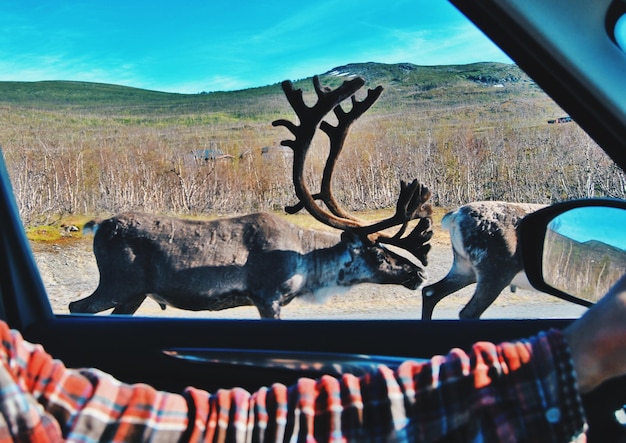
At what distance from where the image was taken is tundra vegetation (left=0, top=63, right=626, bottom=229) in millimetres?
4336

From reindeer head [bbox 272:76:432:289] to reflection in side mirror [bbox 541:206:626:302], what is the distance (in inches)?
146

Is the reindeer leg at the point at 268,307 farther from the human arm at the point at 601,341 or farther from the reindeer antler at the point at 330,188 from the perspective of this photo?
the human arm at the point at 601,341

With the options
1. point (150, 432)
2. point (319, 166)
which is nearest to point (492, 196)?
point (319, 166)

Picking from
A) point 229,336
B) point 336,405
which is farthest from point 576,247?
point 229,336

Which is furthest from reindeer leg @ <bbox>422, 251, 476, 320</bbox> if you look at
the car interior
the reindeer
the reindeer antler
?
the car interior

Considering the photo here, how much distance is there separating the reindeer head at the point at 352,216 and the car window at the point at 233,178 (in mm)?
118

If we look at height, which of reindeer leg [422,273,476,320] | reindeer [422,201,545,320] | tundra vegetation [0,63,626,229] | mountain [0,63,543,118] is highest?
mountain [0,63,543,118]

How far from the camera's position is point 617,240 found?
68.5 inches

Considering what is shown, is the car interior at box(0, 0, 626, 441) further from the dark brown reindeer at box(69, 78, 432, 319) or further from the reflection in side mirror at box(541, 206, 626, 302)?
the dark brown reindeer at box(69, 78, 432, 319)

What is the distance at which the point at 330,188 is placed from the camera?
20.3 ft

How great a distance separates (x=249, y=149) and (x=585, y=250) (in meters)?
5.47

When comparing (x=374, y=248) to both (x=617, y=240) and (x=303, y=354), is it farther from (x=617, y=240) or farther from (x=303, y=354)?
(x=617, y=240)

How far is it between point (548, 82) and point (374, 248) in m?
4.47

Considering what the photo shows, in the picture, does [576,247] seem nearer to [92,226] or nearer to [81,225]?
[81,225]
